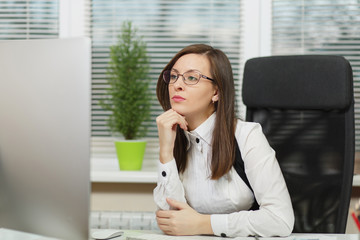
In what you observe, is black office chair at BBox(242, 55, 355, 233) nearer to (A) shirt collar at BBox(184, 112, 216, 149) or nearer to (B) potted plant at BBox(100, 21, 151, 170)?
(A) shirt collar at BBox(184, 112, 216, 149)

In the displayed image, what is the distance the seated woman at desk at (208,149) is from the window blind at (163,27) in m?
0.93

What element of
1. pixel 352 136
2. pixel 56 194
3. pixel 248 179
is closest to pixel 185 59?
pixel 248 179

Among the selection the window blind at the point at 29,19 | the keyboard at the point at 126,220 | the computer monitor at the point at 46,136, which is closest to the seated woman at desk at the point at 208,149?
the computer monitor at the point at 46,136

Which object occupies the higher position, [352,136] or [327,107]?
[327,107]

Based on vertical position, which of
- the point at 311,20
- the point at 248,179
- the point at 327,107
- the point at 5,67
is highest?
the point at 311,20

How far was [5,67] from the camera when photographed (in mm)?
847

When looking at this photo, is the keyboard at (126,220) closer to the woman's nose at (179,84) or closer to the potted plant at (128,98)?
the potted plant at (128,98)

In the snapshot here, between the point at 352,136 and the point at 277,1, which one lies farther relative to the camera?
the point at 277,1

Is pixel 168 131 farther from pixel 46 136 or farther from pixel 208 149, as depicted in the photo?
pixel 46 136

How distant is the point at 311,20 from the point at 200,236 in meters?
1.61

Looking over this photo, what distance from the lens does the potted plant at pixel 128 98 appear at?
2.29 m

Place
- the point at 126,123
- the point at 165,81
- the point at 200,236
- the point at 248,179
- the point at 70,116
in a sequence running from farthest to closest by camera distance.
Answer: the point at 126,123 → the point at 165,81 → the point at 248,179 → the point at 200,236 → the point at 70,116

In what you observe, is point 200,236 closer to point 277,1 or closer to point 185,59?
point 185,59

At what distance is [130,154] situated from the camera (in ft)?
7.55
